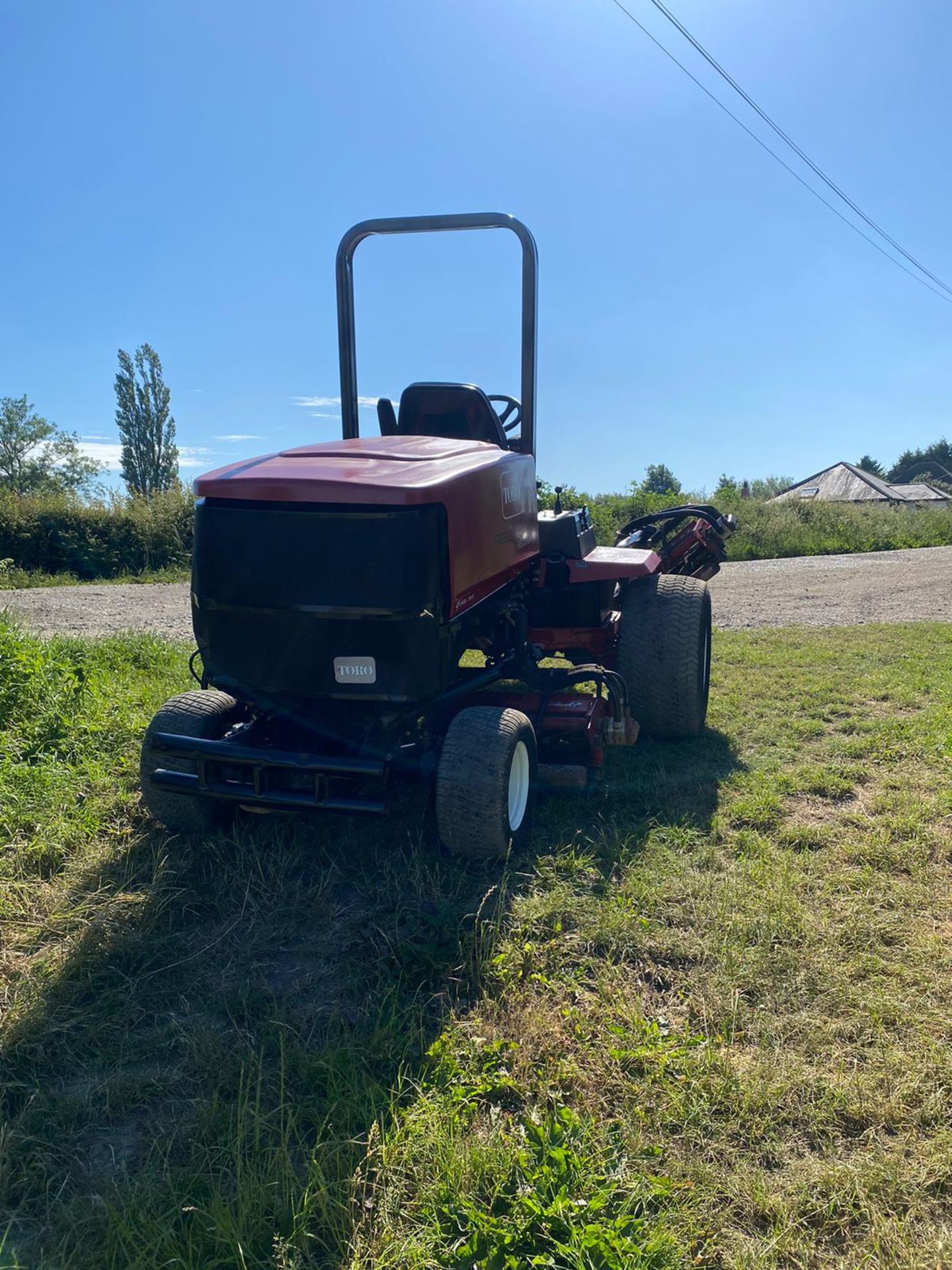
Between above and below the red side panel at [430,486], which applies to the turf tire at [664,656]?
below

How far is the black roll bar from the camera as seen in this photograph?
413 cm

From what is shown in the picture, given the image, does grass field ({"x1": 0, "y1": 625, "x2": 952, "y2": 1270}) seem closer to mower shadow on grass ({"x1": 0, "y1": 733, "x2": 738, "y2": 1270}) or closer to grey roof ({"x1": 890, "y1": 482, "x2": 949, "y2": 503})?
mower shadow on grass ({"x1": 0, "y1": 733, "x2": 738, "y2": 1270})

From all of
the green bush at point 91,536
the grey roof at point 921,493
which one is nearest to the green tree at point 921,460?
the grey roof at point 921,493

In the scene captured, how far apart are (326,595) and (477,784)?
82cm

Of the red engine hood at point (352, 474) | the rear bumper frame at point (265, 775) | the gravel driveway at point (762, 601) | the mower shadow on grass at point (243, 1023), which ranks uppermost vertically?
the red engine hood at point (352, 474)

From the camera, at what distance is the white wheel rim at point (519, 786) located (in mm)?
3441

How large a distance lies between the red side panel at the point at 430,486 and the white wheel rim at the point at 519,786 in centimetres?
62

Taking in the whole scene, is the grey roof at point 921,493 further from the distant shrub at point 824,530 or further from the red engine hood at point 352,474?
the red engine hood at point 352,474

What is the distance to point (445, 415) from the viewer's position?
14.1 feet

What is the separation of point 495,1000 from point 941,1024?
4.00 feet

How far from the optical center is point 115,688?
5109 millimetres

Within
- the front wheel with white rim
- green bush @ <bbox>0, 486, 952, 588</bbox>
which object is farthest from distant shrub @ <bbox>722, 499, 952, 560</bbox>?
the front wheel with white rim

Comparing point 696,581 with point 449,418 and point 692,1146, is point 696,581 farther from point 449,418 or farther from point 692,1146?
point 692,1146

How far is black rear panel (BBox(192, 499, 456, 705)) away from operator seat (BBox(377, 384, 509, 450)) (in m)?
1.33
